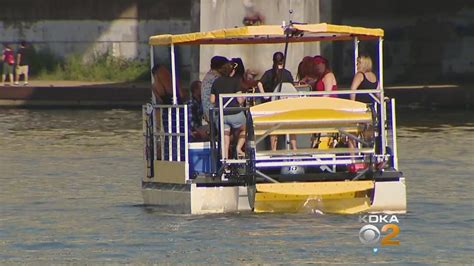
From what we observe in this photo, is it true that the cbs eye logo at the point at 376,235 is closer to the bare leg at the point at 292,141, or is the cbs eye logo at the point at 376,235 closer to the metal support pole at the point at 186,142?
the bare leg at the point at 292,141

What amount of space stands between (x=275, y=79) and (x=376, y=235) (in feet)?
11.1

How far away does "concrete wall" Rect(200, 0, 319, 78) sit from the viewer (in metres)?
37.8

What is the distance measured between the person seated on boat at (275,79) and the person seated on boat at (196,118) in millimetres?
871

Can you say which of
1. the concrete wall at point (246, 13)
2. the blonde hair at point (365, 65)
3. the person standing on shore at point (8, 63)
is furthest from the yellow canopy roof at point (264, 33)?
the person standing on shore at point (8, 63)

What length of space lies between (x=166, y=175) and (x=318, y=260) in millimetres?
4117

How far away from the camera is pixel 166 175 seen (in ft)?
66.1

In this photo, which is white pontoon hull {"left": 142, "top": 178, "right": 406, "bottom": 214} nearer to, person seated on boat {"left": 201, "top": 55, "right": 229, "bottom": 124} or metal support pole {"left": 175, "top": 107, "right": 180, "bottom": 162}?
metal support pole {"left": 175, "top": 107, "right": 180, "bottom": 162}

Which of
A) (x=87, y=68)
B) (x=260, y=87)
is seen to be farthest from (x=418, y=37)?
(x=260, y=87)

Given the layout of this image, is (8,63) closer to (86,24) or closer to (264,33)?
(86,24)

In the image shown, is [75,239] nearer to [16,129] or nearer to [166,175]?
[166,175]

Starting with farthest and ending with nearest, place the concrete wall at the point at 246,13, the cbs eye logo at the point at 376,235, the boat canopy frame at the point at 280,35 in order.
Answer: the concrete wall at the point at 246,13 < the boat canopy frame at the point at 280,35 < the cbs eye logo at the point at 376,235

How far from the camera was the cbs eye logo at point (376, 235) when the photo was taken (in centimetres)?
1773

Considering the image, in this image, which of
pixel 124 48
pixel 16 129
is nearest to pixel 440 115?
pixel 16 129

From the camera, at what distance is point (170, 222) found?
1934cm
